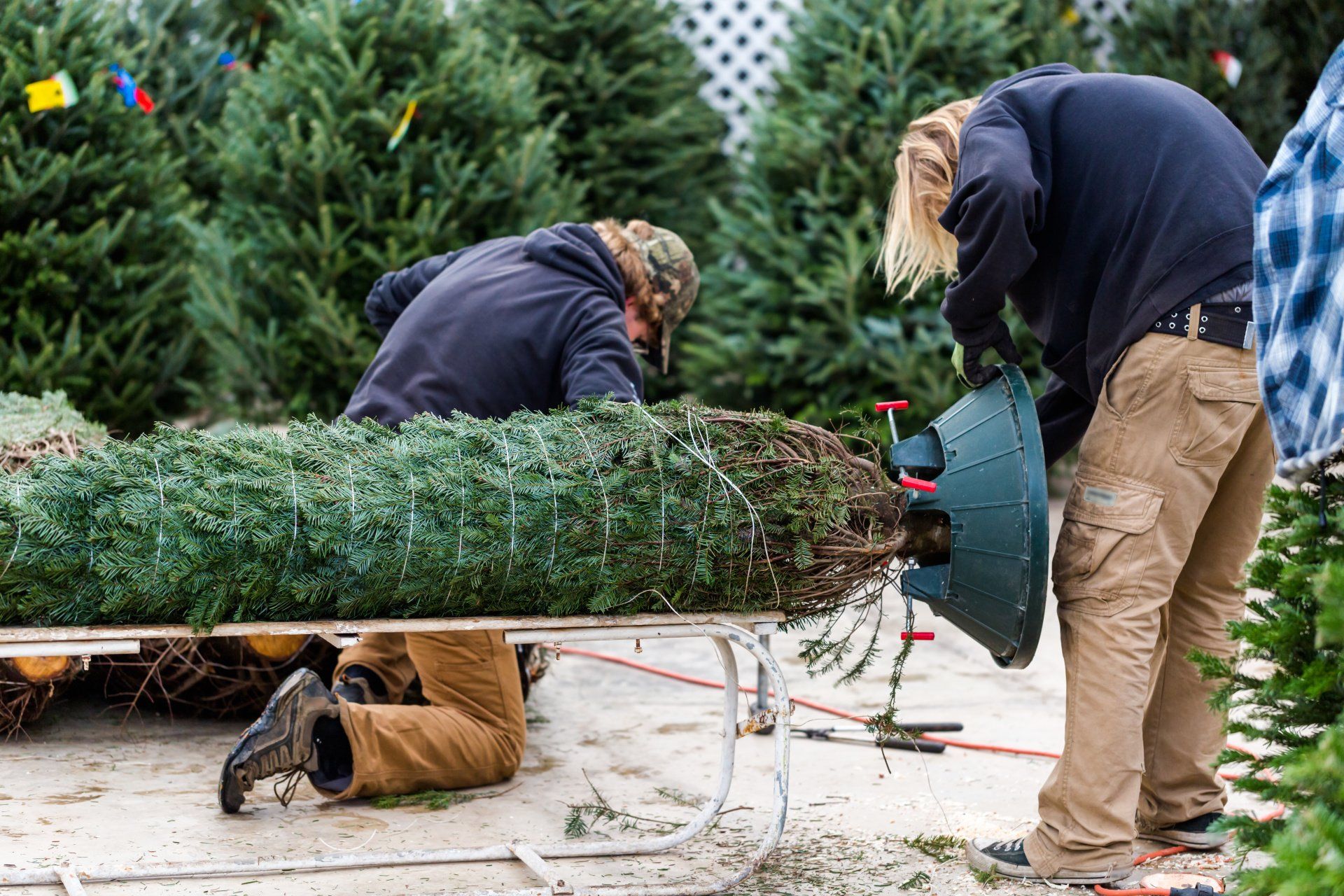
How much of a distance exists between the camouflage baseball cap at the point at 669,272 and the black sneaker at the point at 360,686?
119cm

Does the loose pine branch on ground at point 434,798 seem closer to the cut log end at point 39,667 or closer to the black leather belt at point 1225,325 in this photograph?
the cut log end at point 39,667

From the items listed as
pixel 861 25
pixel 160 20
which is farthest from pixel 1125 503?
pixel 160 20

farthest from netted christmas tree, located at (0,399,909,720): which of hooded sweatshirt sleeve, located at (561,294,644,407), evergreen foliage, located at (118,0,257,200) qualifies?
evergreen foliage, located at (118,0,257,200)

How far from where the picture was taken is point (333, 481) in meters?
2.53

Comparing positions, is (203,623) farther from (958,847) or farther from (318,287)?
(318,287)

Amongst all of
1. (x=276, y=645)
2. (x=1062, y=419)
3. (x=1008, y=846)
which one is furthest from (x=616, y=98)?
(x=1008, y=846)

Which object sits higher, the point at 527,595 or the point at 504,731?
the point at 527,595

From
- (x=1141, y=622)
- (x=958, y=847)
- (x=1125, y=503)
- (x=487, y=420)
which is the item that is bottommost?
(x=958, y=847)

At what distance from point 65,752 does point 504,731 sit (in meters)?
1.23

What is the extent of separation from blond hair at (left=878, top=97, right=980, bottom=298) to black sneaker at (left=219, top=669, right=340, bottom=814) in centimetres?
169

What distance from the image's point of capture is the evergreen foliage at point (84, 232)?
5176mm

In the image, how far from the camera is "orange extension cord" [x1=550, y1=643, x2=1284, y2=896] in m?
2.60

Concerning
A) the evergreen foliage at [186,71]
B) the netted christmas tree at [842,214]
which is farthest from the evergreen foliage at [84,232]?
the netted christmas tree at [842,214]

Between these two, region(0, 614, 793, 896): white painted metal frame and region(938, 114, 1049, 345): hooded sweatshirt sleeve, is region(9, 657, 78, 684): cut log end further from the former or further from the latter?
region(938, 114, 1049, 345): hooded sweatshirt sleeve
